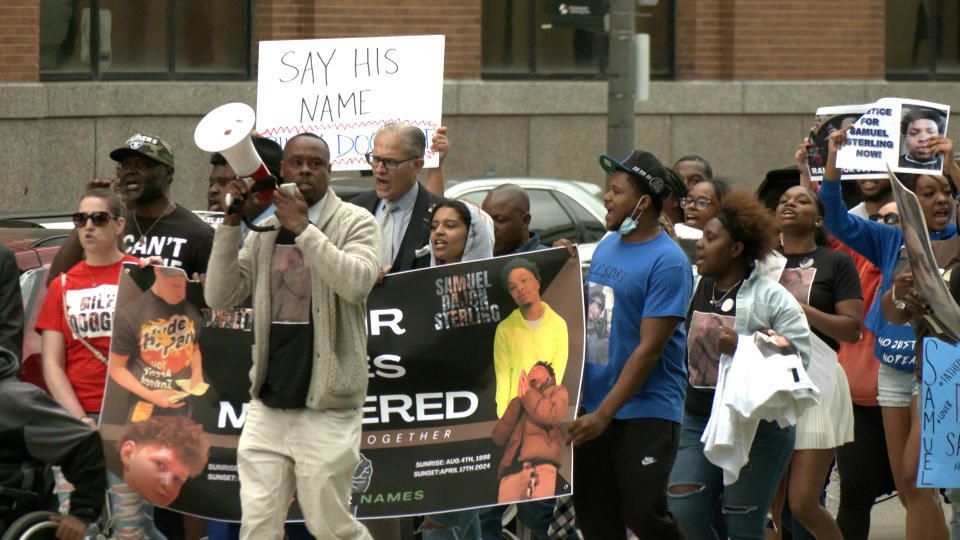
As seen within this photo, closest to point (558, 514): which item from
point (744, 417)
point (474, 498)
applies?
point (474, 498)

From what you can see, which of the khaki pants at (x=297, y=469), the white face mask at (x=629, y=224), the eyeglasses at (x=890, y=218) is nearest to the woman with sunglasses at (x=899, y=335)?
the eyeglasses at (x=890, y=218)

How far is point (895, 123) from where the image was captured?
7.55m

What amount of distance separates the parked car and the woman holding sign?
5.99 ft

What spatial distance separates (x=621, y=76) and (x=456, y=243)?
7424 millimetres

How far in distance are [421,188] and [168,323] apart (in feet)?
4.26

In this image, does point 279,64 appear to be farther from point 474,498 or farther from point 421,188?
point 474,498

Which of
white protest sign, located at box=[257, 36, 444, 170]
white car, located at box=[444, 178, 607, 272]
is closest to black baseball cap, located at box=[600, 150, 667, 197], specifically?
white protest sign, located at box=[257, 36, 444, 170]

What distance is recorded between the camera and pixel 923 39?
69.7 feet

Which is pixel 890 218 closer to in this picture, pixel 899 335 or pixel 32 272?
pixel 899 335

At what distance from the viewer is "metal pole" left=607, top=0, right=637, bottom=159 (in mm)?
13695

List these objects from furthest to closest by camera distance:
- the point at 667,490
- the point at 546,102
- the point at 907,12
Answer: the point at 907,12
the point at 546,102
the point at 667,490

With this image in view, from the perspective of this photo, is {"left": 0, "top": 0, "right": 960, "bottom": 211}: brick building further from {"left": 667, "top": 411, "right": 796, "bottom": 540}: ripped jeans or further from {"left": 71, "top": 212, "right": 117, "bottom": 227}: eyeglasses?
{"left": 667, "top": 411, "right": 796, "bottom": 540}: ripped jeans

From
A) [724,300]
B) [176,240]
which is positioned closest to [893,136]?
[724,300]

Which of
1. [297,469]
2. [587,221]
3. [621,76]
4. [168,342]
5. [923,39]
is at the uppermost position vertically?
[923,39]
